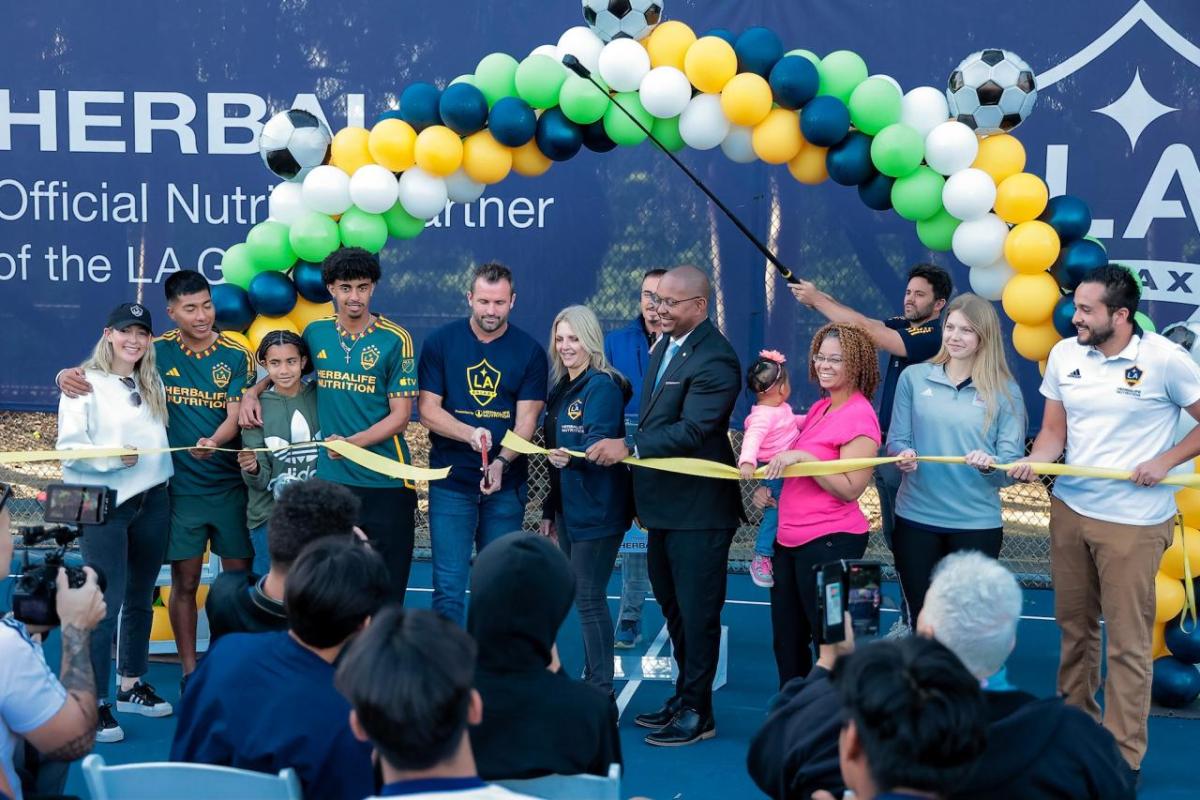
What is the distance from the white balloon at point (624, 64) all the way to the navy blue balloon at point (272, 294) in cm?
181

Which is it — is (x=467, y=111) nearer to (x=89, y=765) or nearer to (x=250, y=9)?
(x=250, y=9)

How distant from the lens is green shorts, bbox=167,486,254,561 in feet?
19.3

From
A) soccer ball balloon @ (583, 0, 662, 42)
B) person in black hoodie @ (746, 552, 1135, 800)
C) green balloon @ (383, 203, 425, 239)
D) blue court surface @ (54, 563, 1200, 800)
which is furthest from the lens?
green balloon @ (383, 203, 425, 239)

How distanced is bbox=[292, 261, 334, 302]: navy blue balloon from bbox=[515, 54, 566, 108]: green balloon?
131 centimetres

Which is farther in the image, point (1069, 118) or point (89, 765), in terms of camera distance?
point (1069, 118)

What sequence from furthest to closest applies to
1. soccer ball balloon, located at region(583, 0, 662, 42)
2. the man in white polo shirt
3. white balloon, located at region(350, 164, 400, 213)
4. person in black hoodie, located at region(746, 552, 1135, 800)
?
white balloon, located at region(350, 164, 400, 213)
soccer ball balloon, located at region(583, 0, 662, 42)
the man in white polo shirt
person in black hoodie, located at region(746, 552, 1135, 800)

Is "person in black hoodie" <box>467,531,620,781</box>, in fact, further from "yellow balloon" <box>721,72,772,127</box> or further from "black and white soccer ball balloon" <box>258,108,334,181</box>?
"black and white soccer ball balloon" <box>258,108,334,181</box>

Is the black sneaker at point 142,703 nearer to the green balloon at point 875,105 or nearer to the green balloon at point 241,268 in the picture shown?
the green balloon at point 241,268

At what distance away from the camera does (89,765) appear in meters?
2.72

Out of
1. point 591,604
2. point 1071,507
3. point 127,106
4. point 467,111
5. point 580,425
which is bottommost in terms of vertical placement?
point 591,604

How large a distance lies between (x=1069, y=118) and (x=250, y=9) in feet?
16.4

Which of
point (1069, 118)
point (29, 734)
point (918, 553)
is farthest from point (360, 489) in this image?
point (1069, 118)

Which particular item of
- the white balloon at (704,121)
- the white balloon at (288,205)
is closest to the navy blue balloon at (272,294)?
the white balloon at (288,205)

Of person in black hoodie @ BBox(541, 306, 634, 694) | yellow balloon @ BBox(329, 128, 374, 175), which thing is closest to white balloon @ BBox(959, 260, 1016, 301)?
person in black hoodie @ BBox(541, 306, 634, 694)
